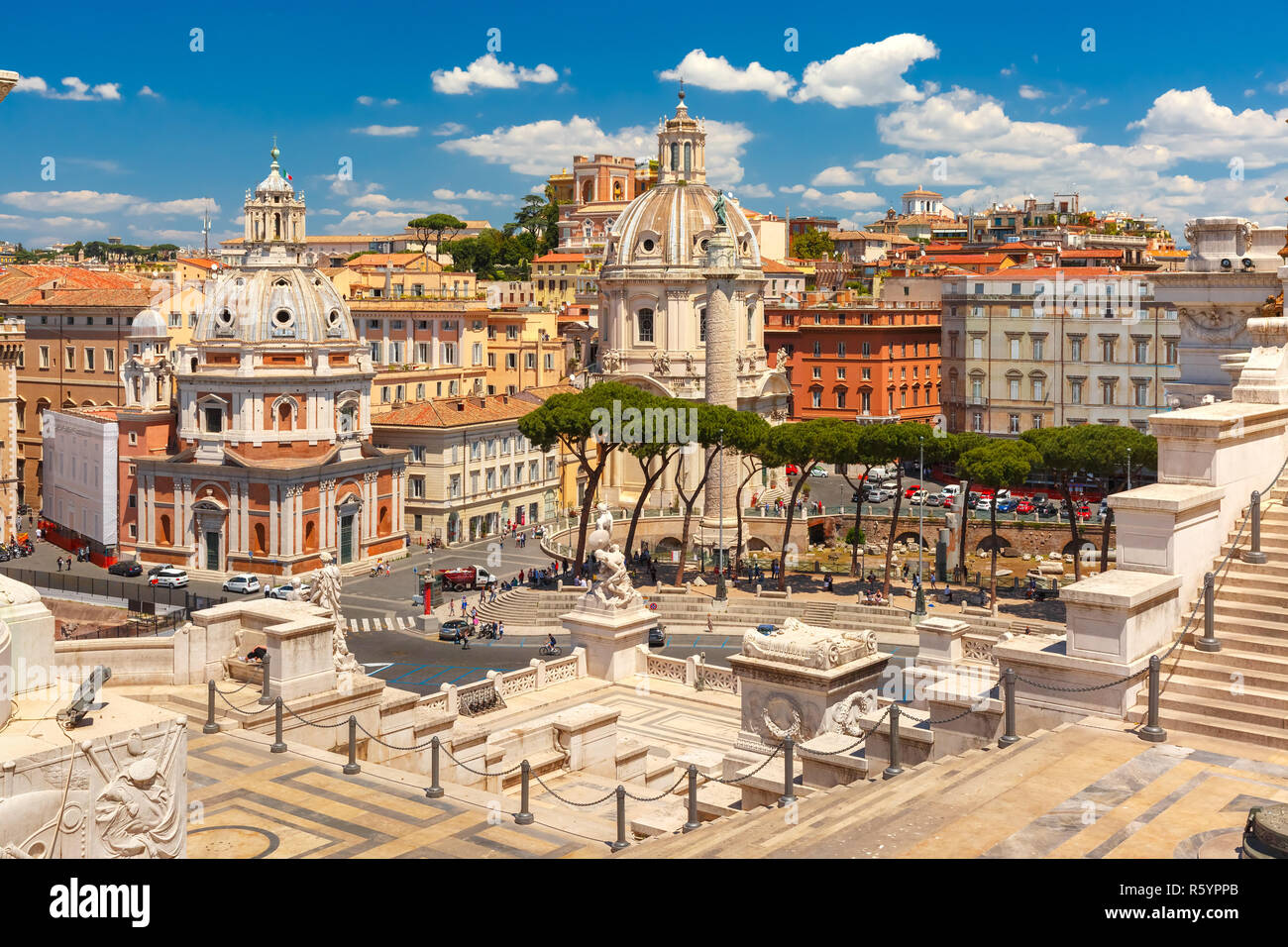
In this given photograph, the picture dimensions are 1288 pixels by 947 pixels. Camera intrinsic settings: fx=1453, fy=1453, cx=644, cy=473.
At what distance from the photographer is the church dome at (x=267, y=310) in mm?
63094

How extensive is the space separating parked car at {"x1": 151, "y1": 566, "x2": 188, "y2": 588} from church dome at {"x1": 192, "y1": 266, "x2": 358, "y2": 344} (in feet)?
34.8

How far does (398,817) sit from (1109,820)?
275 inches

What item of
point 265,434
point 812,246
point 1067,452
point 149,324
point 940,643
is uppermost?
point 812,246

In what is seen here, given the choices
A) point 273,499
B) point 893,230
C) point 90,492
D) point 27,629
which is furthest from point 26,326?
point 893,230

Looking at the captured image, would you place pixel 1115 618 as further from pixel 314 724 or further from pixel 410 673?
pixel 410 673

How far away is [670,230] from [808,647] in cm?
5853

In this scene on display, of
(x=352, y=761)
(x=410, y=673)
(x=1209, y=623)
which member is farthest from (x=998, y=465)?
(x=352, y=761)

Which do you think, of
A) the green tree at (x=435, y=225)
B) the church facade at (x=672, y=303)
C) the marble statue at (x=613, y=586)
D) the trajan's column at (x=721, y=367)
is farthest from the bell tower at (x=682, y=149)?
the green tree at (x=435, y=225)

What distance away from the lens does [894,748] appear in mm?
15805

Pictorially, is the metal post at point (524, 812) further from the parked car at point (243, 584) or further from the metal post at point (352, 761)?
the parked car at point (243, 584)

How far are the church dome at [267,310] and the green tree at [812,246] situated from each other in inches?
3055

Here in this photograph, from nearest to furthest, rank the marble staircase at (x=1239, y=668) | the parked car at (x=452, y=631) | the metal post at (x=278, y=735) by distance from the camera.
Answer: the marble staircase at (x=1239, y=668) < the metal post at (x=278, y=735) < the parked car at (x=452, y=631)

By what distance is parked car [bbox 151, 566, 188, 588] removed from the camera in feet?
185

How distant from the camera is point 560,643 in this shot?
48.0 m
